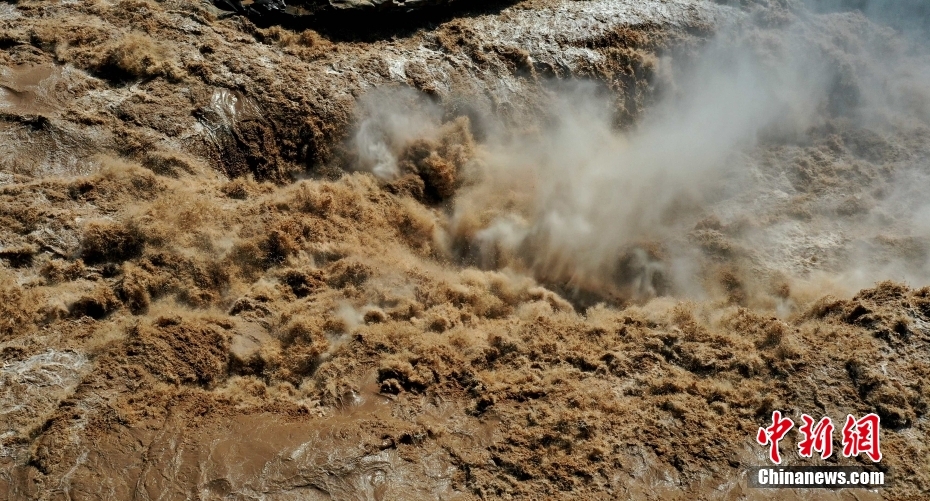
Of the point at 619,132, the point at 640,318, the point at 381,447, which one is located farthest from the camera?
the point at 619,132

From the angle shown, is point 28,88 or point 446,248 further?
point 446,248

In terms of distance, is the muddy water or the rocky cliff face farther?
the muddy water

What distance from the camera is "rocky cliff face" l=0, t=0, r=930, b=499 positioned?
6598 mm

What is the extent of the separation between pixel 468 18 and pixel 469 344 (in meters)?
6.71

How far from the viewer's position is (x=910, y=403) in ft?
23.7

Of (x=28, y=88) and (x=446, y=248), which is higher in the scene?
(x=28, y=88)

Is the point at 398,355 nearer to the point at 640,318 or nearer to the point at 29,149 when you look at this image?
the point at 640,318

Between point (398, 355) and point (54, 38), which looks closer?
point (398, 355)

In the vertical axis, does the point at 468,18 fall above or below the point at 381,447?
above

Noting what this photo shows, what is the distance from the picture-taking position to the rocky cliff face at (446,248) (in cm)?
660

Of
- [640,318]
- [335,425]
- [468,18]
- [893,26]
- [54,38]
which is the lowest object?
Result: [335,425]

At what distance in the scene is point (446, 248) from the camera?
9.59m

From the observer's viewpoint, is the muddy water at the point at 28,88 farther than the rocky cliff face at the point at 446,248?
Yes

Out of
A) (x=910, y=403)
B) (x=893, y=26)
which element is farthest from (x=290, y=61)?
(x=893, y=26)
